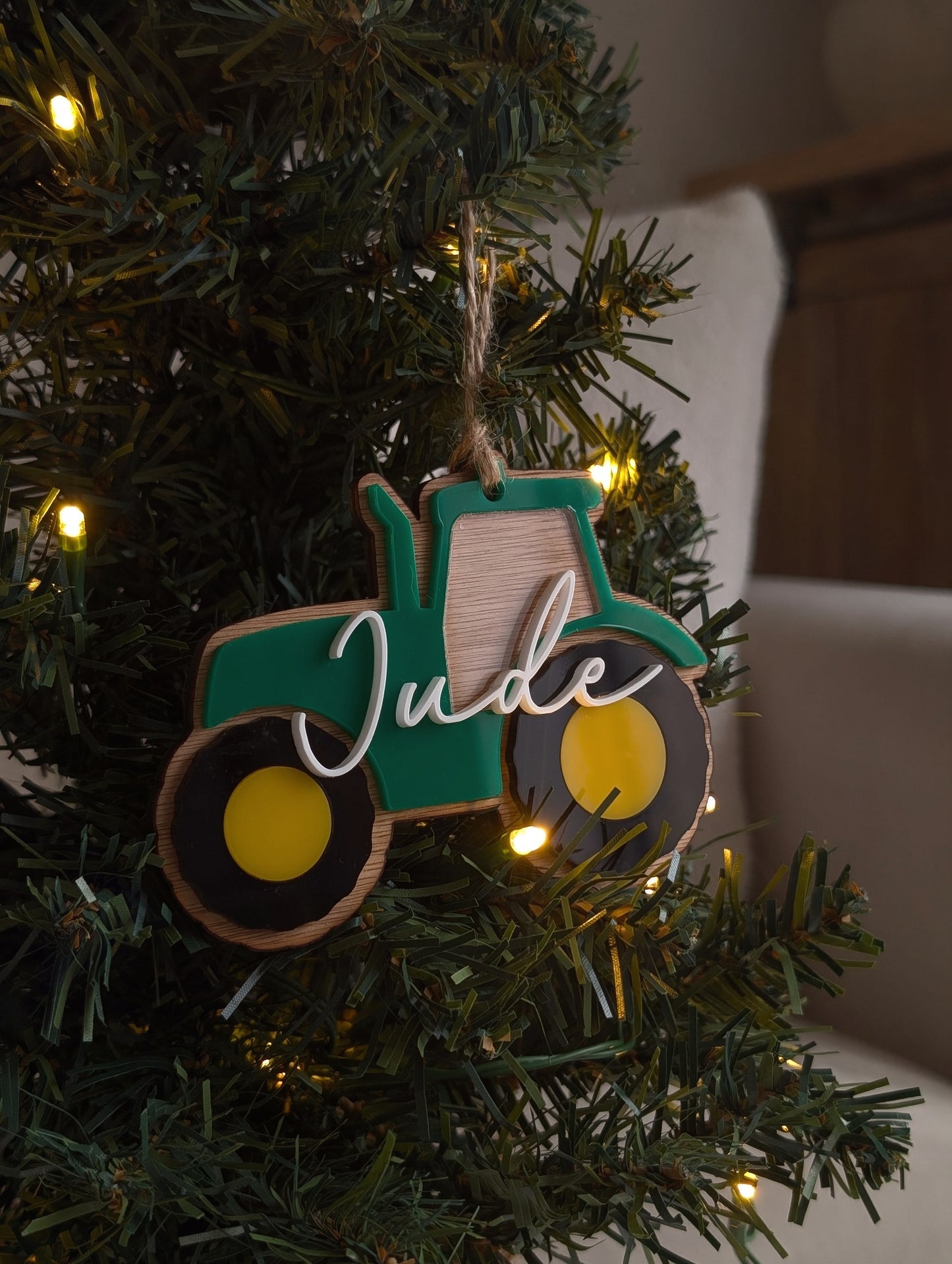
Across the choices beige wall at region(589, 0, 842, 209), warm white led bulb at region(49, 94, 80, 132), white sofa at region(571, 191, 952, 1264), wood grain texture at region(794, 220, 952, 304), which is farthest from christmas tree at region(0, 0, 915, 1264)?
wood grain texture at region(794, 220, 952, 304)

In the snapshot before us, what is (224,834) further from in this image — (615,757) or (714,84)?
(714,84)

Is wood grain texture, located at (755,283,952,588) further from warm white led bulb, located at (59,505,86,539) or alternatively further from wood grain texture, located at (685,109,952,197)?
warm white led bulb, located at (59,505,86,539)

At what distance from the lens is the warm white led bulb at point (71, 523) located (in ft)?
0.98

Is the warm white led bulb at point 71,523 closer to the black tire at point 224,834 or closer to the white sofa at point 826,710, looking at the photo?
the black tire at point 224,834

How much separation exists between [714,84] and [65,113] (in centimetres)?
77

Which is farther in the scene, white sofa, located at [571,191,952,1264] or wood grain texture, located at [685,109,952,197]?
wood grain texture, located at [685,109,952,197]

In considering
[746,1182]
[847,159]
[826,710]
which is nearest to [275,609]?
[746,1182]

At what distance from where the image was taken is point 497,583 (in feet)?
1.16

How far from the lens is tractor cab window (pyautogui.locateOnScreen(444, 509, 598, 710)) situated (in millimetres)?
347

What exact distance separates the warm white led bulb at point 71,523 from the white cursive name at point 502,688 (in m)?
0.09

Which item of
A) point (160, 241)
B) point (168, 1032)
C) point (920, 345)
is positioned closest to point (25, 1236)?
point (168, 1032)

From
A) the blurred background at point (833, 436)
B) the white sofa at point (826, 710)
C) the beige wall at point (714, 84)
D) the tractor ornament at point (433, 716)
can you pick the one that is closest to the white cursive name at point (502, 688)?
the tractor ornament at point (433, 716)

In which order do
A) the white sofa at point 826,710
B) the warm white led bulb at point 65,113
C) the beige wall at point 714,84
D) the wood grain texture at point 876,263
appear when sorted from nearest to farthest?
the warm white led bulb at point 65,113
the white sofa at point 826,710
the beige wall at point 714,84
the wood grain texture at point 876,263

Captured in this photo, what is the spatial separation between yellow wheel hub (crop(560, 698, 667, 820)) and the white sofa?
11.3 inches
